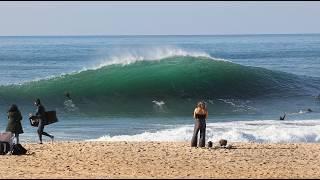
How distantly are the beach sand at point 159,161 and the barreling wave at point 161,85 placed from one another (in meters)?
12.6

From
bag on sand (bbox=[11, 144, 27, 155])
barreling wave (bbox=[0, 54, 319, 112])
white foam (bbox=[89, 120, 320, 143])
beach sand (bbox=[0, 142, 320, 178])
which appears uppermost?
barreling wave (bbox=[0, 54, 319, 112])

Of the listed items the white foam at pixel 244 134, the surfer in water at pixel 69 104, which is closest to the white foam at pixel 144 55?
the surfer in water at pixel 69 104

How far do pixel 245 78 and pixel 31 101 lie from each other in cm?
1112

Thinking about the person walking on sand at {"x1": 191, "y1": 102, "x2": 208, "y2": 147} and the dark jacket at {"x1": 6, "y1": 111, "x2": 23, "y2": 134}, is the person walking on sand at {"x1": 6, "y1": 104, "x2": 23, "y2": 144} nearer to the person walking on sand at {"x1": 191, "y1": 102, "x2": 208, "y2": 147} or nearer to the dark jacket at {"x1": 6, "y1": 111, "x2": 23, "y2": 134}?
the dark jacket at {"x1": 6, "y1": 111, "x2": 23, "y2": 134}

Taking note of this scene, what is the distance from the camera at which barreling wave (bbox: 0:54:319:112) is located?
102 feet

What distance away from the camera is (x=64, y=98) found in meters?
30.1

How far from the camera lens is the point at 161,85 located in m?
33.3

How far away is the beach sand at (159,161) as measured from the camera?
Result: 1284 centimetres

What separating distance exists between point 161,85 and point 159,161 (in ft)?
62.5

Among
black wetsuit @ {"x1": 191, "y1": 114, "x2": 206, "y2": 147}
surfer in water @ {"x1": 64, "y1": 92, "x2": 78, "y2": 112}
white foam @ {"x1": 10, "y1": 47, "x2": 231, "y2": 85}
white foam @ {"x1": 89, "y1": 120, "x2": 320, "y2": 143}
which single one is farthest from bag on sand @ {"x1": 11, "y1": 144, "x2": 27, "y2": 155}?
white foam @ {"x1": 10, "y1": 47, "x2": 231, "y2": 85}

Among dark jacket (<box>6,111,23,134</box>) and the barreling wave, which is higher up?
the barreling wave

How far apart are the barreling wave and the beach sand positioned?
12576mm

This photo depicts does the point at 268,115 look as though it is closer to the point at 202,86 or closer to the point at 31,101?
the point at 202,86

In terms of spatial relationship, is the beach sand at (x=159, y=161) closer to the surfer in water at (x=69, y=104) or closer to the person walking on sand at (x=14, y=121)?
the person walking on sand at (x=14, y=121)
